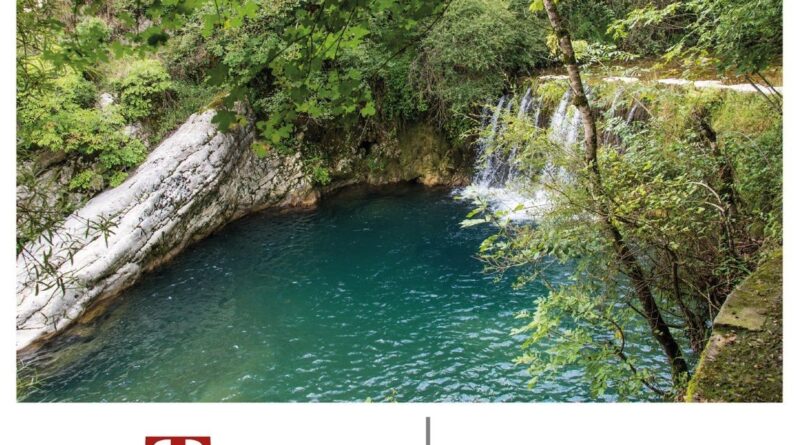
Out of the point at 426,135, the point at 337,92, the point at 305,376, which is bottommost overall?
the point at 305,376

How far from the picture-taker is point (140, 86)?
782 centimetres

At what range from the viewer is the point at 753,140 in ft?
10.2

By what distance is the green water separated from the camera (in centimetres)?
441

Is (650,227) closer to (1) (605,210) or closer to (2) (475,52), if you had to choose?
(1) (605,210)

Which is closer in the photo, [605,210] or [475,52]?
[605,210]

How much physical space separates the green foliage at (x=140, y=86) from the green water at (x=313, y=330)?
2213 millimetres

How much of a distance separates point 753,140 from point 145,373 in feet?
17.1

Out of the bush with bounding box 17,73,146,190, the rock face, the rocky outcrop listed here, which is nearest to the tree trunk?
the rocky outcrop

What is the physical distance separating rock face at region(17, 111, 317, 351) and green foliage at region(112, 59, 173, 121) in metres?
0.58
